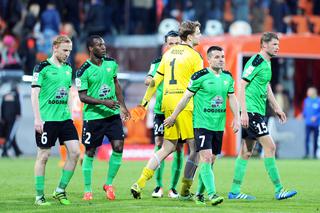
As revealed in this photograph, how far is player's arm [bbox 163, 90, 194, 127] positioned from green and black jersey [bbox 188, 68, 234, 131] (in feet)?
0.25

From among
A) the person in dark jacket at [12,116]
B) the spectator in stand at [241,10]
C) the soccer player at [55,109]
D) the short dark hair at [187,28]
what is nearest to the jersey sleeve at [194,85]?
the short dark hair at [187,28]

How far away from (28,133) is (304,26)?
10594 millimetres

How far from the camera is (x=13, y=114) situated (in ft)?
Result: 88.0

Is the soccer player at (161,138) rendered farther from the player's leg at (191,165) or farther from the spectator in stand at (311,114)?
the spectator in stand at (311,114)

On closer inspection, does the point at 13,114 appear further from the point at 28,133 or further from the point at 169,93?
the point at 169,93

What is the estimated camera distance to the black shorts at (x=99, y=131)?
45.7 feet

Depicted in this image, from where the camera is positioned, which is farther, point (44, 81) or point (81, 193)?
point (81, 193)

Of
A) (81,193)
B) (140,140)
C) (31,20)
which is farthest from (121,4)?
(81,193)

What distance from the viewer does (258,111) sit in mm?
13961


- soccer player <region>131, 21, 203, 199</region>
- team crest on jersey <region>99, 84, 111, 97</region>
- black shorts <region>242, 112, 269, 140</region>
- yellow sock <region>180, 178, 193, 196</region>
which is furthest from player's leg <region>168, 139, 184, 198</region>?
team crest on jersey <region>99, 84, 111, 97</region>

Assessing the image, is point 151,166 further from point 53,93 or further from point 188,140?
→ point 53,93

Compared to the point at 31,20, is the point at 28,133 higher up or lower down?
lower down

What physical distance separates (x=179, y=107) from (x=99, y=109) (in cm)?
167

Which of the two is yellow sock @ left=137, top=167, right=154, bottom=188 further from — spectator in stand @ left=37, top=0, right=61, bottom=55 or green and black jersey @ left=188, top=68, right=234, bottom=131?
spectator in stand @ left=37, top=0, right=61, bottom=55
